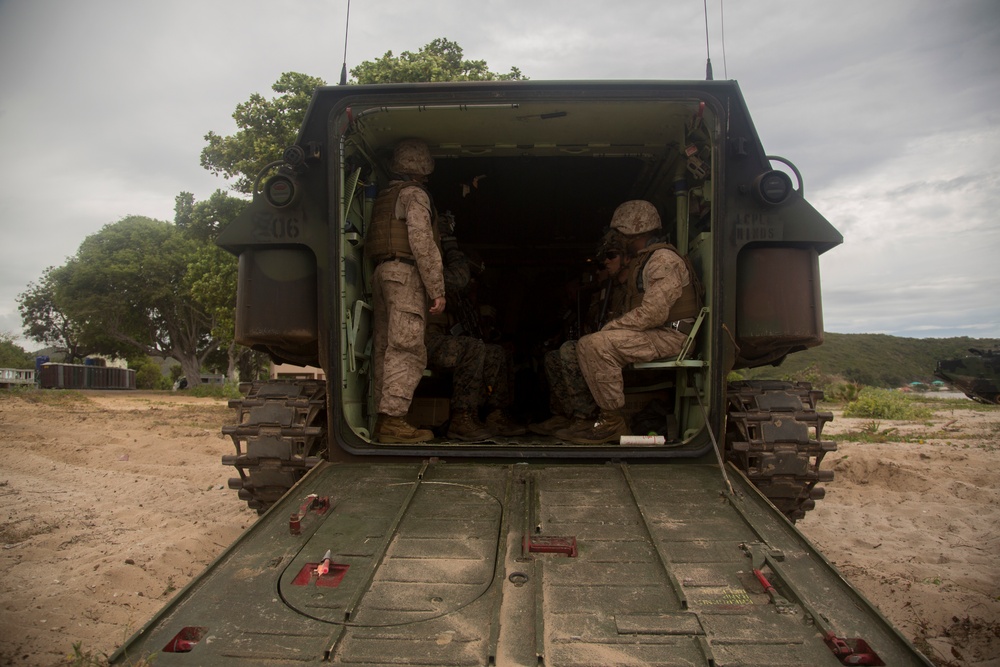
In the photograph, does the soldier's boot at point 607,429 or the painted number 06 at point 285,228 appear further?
the soldier's boot at point 607,429

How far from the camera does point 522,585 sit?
2.63 m

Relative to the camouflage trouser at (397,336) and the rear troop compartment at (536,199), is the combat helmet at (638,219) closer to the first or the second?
the rear troop compartment at (536,199)

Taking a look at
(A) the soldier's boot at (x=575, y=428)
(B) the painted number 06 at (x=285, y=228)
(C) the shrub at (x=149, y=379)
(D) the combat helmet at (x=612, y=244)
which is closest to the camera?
(B) the painted number 06 at (x=285, y=228)

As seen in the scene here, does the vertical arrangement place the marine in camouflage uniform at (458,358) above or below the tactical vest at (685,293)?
below

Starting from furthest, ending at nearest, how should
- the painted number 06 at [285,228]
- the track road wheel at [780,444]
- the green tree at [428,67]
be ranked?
the green tree at [428,67], the painted number 06 at [285,228], the track road wheel at [780,444]

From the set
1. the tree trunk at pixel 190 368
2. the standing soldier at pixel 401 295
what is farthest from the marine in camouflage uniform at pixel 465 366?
the tree trunk at pixel 190 368

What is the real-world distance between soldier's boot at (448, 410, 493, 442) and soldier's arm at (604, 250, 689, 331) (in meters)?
1.47

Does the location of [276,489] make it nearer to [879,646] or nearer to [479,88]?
[479,88]

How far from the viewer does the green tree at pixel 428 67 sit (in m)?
13.6

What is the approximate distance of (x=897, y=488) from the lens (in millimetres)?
6863

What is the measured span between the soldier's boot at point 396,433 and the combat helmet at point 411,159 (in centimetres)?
166

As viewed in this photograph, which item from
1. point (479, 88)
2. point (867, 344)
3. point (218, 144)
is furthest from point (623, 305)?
point (867, 344)

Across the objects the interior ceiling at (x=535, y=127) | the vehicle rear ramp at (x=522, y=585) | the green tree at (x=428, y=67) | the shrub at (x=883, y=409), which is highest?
the green tree at (x=428, y=67)

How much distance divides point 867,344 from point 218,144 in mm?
55575
